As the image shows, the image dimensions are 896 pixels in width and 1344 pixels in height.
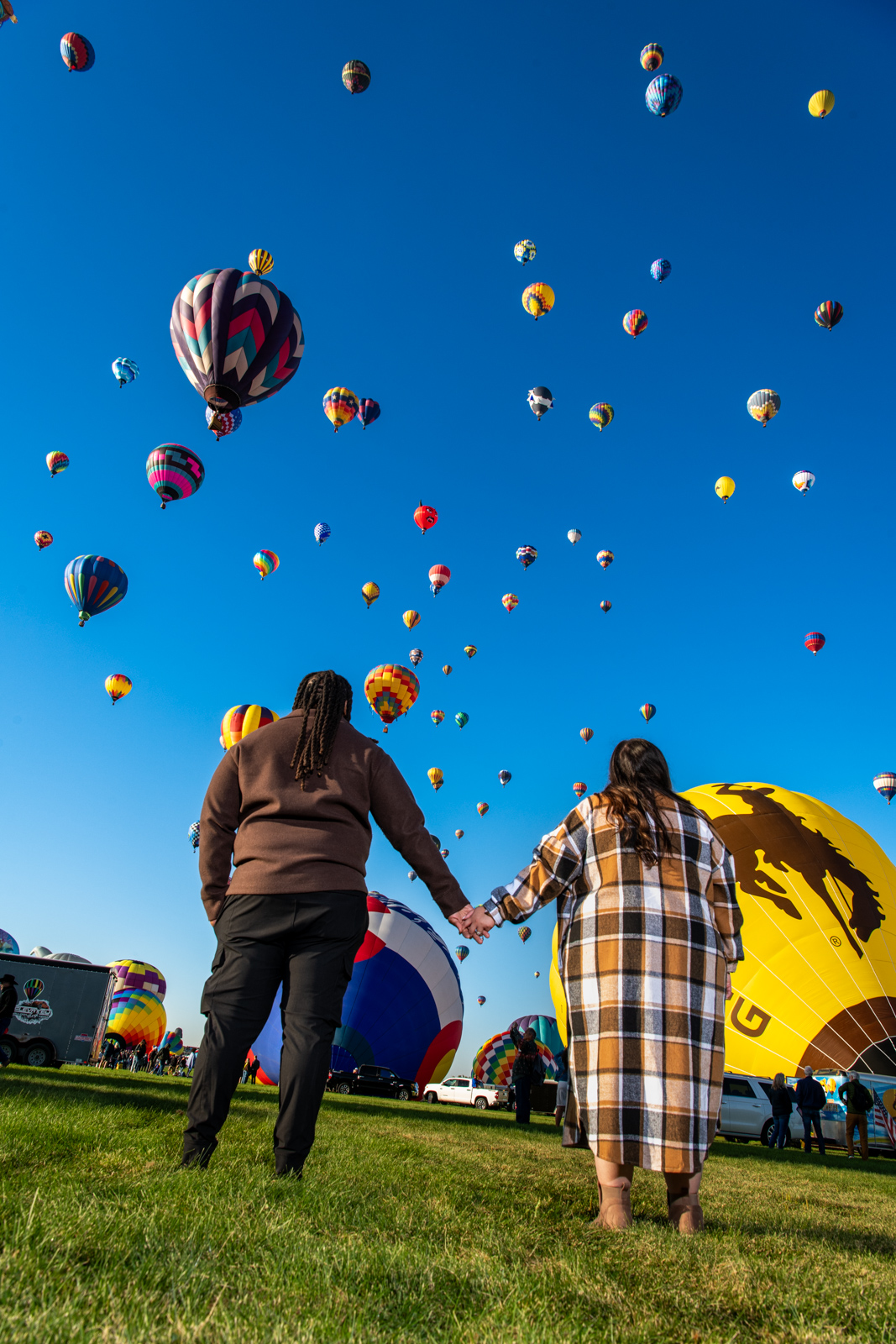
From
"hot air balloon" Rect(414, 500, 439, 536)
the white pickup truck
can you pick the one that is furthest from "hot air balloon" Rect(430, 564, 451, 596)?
the white pickup truck

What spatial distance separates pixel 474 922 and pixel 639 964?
789 millimetres

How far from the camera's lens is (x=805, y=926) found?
1677cm

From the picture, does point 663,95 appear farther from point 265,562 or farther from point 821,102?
point 265,562

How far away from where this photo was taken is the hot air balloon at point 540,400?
27.0 metres

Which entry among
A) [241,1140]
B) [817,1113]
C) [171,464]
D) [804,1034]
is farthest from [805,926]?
[171,464]

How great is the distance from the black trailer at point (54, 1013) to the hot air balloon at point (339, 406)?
1757 cm

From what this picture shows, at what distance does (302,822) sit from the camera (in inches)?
138

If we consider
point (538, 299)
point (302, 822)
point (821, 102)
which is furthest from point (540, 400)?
point (302, 822)

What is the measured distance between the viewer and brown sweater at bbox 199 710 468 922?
11.1 feet

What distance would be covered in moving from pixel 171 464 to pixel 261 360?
6.70 meters

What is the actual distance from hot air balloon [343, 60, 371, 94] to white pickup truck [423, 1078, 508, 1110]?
1402 inches

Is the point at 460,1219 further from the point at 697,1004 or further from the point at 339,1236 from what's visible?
the point at 697,1004

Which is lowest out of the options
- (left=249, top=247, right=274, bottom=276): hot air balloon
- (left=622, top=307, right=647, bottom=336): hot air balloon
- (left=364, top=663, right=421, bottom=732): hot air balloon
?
(left=364, top=663, right=421, bottom=732): hot air balloon

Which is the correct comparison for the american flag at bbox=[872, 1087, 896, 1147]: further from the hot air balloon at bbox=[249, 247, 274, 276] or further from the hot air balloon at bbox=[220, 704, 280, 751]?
the hot air balloon at bbox=[249, 247, 274, 276]
